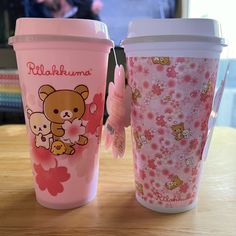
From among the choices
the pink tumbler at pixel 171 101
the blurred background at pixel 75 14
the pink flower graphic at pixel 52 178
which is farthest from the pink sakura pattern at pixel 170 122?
the blurred background at pixel 75 14

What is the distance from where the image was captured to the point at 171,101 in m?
0.37

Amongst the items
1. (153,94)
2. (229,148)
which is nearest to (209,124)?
(153,94)

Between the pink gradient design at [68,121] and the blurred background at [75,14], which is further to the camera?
the blurred background at [75,14]

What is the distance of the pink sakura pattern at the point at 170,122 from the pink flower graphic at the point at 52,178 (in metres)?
0.10

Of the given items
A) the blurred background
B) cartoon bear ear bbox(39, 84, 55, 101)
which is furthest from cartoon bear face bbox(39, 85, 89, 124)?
the blurred background

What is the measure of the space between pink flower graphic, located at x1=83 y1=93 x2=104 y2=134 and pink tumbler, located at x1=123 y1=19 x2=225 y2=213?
0.04 meters

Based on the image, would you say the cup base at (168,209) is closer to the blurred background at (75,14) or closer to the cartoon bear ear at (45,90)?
the cartoon bear ear at (45,90)

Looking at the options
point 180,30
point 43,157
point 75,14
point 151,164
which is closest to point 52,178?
point 43,157

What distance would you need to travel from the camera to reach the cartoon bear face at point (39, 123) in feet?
1.28

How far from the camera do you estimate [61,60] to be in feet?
1.23

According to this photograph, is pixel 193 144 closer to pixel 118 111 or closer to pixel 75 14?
pixel 118 111

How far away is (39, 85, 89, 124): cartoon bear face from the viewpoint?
38cm

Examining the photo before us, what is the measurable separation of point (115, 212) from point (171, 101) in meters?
0.16

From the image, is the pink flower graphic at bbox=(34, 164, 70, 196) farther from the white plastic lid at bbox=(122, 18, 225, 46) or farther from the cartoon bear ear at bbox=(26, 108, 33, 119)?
the white plastic lid at bbox=(122, 18, 225, 46)
